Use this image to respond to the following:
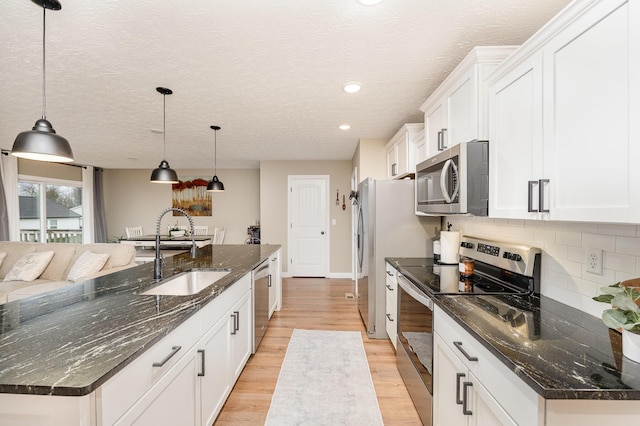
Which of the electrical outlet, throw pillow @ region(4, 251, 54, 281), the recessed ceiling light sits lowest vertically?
throw pillow @ region(4, 251, 54, 281)

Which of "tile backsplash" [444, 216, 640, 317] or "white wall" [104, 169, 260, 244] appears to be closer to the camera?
"tile backsplash" [444, 216, 640, 317]

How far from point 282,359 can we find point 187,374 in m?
1.41

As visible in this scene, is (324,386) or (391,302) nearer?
(324,386)

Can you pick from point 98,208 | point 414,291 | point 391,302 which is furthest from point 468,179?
point 98,208

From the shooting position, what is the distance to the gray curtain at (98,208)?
6.89m

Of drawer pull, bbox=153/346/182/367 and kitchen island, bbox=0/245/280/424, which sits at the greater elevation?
kitchen island, bbox=0/245/280/424

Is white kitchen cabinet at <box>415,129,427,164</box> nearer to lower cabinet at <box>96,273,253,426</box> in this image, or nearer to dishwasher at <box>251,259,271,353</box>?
dishwasher at <box>251,259,271,353</box>

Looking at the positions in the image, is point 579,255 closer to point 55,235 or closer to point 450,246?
point 450,246

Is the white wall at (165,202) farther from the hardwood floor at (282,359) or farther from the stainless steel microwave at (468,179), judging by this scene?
the stainless steel microwave at (468,179)

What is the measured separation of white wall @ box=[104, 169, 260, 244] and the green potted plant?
6729 millimetres

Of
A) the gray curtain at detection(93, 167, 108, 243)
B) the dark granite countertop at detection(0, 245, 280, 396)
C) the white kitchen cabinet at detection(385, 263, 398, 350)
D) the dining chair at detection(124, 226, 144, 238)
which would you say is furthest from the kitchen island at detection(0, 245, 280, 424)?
the gray curtain at detection(93, 167, 108, 243)

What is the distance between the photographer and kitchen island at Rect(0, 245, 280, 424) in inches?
31.8

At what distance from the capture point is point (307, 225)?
6070mm

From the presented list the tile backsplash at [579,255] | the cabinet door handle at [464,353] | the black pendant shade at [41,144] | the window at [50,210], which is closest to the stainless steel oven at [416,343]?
the cabinet door handle at [464,353]
